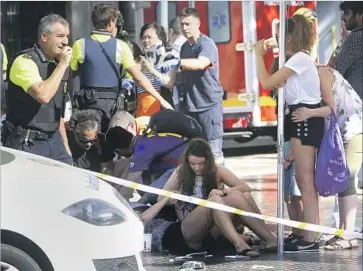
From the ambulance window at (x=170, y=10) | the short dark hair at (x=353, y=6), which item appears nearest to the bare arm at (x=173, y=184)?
the short dark hair at (x=353, y=6)

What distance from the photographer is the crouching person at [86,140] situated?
26.5ft

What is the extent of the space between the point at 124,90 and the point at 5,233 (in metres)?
3.74

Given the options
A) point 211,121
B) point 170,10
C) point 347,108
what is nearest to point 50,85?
point 347,108

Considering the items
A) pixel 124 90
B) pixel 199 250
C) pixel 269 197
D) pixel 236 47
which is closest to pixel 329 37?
pixel 236 47

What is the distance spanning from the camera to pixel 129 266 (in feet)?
17.6

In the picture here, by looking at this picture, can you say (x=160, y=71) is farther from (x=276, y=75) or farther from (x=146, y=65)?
(x=276, y=75)

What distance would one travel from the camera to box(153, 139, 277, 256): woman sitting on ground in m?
7.26

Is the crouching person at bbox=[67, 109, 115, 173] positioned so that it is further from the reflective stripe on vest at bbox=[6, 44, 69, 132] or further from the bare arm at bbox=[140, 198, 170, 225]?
the reflective stripe on vest at bbox=[6, 44, 69, 132]

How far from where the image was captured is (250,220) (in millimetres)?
7430

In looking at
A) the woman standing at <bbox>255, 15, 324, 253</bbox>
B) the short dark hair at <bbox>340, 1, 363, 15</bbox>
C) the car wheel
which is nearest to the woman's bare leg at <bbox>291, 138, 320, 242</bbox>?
the woman standing at <bbox>255, 15, 324, 253</bbox>

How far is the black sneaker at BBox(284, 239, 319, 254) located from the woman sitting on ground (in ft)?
0.46

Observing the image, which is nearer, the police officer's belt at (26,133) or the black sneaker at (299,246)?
the police officer's belt at (26,133)

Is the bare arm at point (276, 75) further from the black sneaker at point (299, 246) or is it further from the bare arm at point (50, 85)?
the bare arm at point (50, 85)

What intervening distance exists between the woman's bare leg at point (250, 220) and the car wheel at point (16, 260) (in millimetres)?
2534
